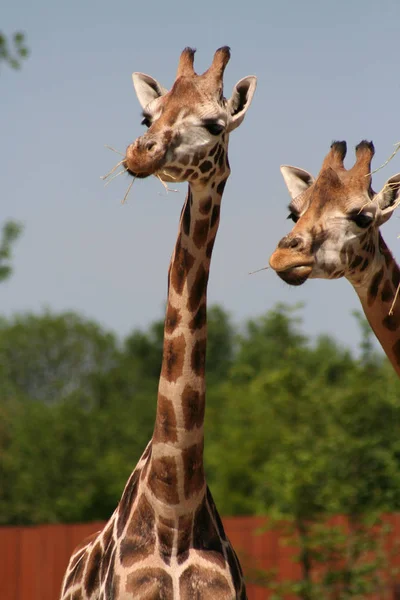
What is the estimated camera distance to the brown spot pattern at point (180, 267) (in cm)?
558

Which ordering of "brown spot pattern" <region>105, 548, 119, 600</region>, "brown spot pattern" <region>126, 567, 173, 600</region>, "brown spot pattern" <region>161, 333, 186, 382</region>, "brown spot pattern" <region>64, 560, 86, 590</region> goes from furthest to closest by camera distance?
"brown spot pattern" <region>64, 560, 86, 590</region>
"brown spot pattern" <region>161, 333, 186, 382</region>
"brown spot pattern" <region>105, 548, 119, 600</region>
"brown spot pattern" <region>126, 567, 173, 600</region>

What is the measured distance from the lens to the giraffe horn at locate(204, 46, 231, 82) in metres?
5.65

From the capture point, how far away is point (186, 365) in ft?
18.1

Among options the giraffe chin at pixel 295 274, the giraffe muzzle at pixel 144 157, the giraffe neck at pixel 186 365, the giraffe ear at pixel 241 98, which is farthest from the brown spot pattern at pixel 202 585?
the giraffe ear at pixel 241 98

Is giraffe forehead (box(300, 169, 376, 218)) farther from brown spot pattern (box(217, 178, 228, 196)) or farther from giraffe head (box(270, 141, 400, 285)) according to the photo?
brown spot pattern (box(217, 178, 228, 196))

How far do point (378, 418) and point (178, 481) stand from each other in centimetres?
893

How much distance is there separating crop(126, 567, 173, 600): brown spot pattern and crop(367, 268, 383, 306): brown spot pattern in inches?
64.6

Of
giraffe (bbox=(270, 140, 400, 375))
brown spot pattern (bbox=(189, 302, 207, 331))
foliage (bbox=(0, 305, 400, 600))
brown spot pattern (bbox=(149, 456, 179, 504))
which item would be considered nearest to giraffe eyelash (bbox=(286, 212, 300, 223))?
giraffe (bbox=(270, 140, 400, 375))

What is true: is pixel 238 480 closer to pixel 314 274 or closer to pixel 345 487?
pixel 345 487

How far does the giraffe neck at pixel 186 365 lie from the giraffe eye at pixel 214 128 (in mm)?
194

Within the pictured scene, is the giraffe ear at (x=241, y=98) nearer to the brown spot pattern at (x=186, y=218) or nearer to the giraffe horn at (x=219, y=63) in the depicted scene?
the giraffe horn at (x=219, y=63)

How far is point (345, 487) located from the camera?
1375cm

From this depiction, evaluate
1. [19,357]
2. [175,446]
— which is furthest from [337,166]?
[19,357]

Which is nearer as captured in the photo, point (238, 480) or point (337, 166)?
point (337, 166)
